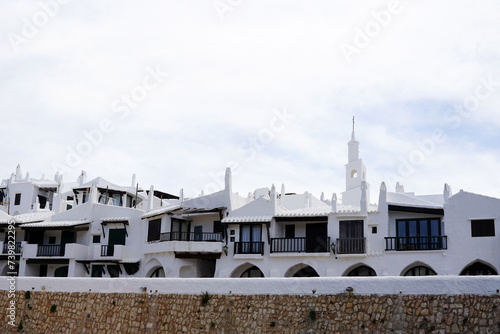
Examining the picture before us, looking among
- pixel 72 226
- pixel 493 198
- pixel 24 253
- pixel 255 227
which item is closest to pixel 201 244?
pixel 255 227

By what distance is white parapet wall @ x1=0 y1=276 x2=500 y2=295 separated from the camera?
828 inches

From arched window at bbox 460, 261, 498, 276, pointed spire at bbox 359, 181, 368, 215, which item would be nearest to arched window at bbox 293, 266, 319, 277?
pointed spire at bbox 359, 181, 368, 215

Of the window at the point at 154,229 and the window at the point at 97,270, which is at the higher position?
the window at the point at 154,229

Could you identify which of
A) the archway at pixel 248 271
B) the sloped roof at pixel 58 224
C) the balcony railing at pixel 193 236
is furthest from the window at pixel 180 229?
the sloped roof at pixel 58 224

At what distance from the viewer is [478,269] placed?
34.6 meters

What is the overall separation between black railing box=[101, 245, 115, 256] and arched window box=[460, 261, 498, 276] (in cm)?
2213

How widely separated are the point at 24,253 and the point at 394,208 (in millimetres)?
25484

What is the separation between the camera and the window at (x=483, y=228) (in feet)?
112

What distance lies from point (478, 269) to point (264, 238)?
12.5m

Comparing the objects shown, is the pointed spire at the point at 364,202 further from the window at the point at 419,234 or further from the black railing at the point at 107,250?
the black railing at the point at 107,250

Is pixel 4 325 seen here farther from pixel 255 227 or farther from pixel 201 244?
pixel 255 227

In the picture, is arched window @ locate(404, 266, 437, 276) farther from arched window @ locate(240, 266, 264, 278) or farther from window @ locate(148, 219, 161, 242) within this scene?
window @ locate(148, 219, 161, 242)

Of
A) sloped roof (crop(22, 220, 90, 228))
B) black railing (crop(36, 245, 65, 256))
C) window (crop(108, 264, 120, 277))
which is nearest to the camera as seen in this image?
window (crop(108, 264, 120, 277))

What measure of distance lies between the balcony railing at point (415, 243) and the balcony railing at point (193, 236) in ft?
34.8
